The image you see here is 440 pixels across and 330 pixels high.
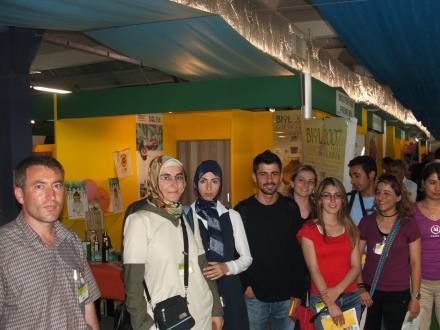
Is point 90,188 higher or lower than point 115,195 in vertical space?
higher

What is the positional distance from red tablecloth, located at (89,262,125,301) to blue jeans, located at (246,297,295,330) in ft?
5.67

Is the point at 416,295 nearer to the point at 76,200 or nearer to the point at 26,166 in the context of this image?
the point at 26,166

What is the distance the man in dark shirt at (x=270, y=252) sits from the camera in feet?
9.55

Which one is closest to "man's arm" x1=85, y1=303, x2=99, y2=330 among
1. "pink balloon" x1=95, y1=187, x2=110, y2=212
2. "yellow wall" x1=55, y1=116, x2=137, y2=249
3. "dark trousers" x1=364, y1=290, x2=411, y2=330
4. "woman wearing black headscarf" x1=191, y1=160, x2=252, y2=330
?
"woman wearing black headscarf" x1=191, y1=160, x2=252, y2=330

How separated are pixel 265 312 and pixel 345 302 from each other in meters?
0.49

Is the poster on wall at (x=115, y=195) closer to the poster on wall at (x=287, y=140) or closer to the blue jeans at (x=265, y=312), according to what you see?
the poster on wall at (x=287, y=140)

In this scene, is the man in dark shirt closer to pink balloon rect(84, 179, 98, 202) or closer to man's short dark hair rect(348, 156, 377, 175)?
man's short dark hair rect(348, 156, 377, 175)

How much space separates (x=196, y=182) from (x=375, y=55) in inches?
125

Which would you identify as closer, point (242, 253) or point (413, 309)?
point (242, 253)

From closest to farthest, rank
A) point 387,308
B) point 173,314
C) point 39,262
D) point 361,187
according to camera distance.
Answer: point 39,262, point 173,314, point 387,308, point 361,187

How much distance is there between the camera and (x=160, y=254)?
2189 mm

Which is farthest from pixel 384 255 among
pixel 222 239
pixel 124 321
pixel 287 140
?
pixel 287 140

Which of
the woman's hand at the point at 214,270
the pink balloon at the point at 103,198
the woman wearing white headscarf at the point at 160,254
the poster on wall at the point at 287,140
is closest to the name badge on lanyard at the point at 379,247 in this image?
the woman's hand at the point at 214,270

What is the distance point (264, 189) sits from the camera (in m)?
2.93
